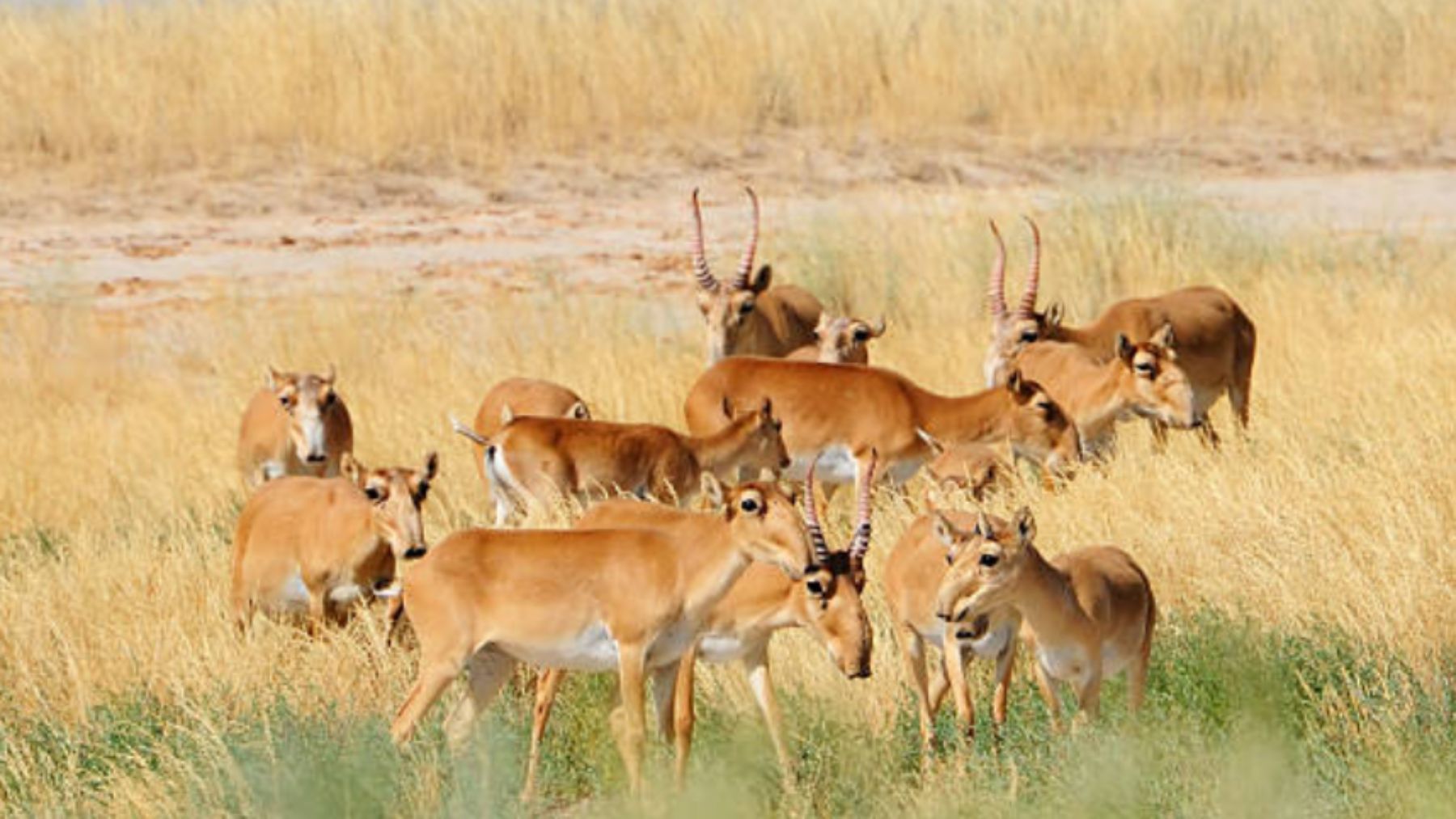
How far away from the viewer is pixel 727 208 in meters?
26.1

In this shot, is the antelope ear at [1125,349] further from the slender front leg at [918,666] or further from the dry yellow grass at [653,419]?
the slender front leg at [918,666]

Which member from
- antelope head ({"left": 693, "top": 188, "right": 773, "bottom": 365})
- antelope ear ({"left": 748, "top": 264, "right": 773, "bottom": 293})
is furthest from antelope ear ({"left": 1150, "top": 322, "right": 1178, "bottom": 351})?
antelope ear ({"left": 748, "top": 264, "right": 773, "bottom": 293})

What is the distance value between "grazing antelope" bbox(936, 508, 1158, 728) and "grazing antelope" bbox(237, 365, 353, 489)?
5032 millimetres

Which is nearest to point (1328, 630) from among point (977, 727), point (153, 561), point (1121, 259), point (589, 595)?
point (977, 727)

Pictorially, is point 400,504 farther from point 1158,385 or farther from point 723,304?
point 723,304

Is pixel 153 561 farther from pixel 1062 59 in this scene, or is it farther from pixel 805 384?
pixel 1062 59

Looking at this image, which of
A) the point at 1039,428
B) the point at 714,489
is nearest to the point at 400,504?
the point at 714,489

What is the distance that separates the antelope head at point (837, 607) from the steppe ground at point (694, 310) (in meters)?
0.36

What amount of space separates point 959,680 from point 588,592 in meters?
1.37

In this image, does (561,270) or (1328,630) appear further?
(561,270)

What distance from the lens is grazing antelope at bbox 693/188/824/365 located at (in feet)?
58.7

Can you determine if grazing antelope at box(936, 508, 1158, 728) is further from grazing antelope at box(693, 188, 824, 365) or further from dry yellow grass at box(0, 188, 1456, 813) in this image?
grazing antelope at box(693, 188, 824, 365)

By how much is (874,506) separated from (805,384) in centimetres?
77

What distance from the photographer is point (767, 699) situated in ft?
34.1
